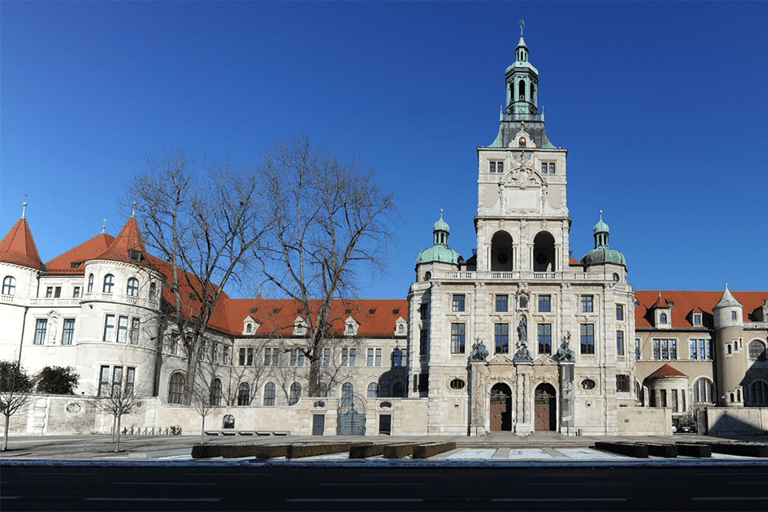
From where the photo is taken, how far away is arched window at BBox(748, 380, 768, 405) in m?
67.9

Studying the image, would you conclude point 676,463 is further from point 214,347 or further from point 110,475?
point 214,347

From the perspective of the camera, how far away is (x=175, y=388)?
6406 centimetres

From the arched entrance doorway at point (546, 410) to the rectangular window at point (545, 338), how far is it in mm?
3038

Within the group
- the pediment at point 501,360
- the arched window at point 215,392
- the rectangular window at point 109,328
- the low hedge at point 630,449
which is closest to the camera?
the low hedge at point 630,449

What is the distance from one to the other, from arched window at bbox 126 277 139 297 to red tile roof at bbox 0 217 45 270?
9.24m

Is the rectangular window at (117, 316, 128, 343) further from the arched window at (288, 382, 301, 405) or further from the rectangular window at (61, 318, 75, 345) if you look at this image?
the arched window at (288, 382, 301, 405)

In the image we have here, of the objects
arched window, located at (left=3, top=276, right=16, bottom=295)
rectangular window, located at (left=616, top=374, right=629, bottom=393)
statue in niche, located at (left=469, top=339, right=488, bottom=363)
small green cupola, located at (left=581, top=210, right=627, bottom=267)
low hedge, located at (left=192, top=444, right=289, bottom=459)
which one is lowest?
low hedge, located at (left=192, top=444, right=289, bottom=459)

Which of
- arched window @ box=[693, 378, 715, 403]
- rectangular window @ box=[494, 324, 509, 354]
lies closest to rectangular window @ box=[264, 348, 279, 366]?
rectangular window @ box=[494, 324, 509, 354]

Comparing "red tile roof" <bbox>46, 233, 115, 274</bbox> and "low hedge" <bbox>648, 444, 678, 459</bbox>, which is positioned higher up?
"red tile roof" <bbox>46, 233, 115, 274</bbox>

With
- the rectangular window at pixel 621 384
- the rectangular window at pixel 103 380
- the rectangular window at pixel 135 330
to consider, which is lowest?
the rectangular window at pixel 103 380

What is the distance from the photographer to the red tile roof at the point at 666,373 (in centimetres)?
6700

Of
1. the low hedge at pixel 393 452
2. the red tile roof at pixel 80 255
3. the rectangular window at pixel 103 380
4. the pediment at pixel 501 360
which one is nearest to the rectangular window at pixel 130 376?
the rectangular window at pixel 103 380

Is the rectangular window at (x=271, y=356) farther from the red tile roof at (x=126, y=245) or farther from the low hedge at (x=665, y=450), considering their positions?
the low hedge at (x=665, y=450)

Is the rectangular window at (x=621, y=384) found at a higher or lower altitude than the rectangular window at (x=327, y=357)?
lower
